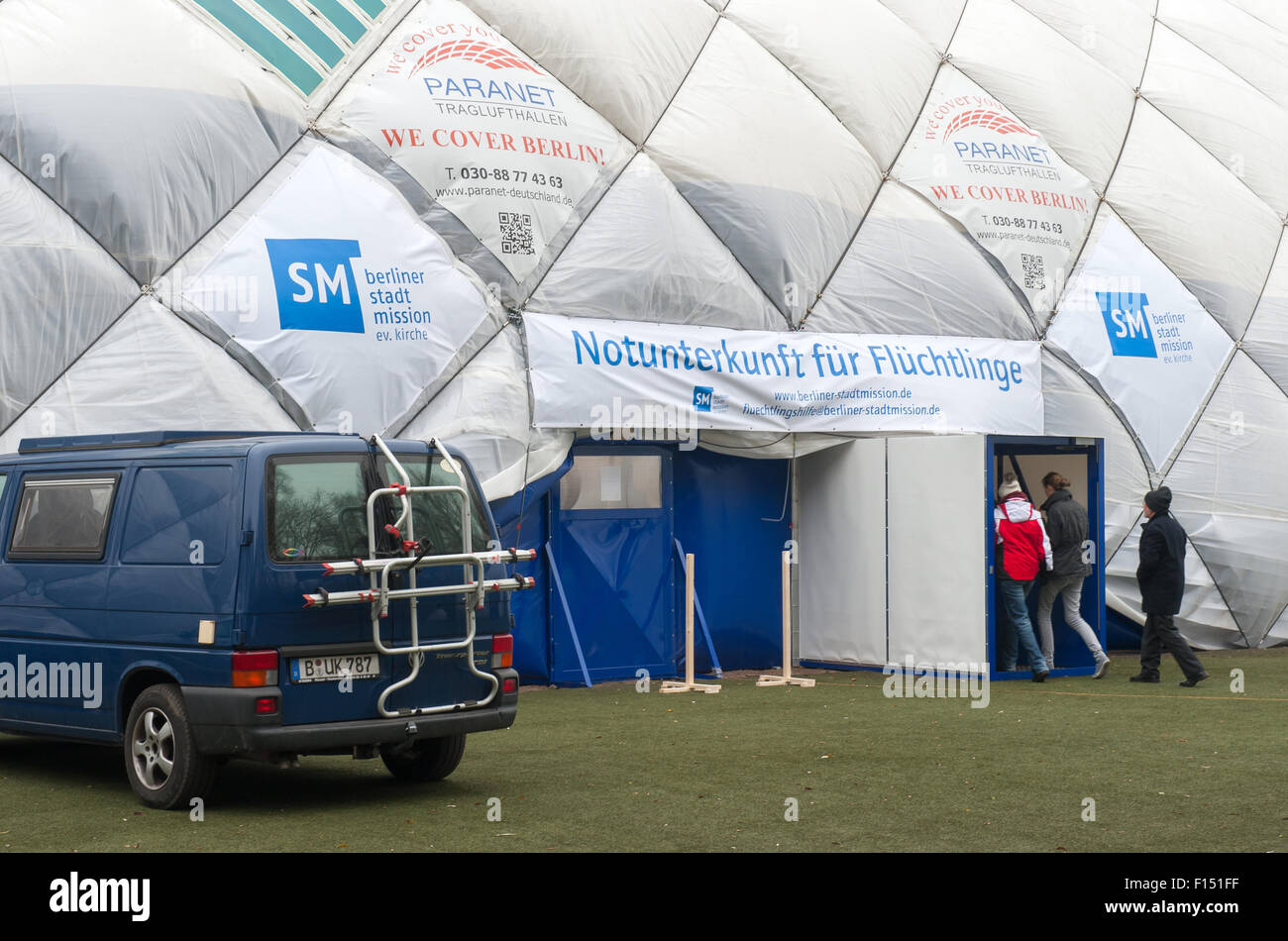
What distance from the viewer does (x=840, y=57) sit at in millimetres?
15898

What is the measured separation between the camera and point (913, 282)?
15.6 metres

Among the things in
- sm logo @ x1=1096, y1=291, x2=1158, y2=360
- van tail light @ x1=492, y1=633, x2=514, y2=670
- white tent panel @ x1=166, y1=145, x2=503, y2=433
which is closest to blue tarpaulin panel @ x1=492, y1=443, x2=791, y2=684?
white tent panel @ x1=166, y1=145, x2=503, y2=433

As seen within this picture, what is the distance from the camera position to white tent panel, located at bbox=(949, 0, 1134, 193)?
1673cm

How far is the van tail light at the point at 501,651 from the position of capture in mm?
8070

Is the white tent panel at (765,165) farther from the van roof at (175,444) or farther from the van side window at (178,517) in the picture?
the van side window at (178,517)

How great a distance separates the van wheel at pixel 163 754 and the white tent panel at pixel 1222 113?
46.2 ft

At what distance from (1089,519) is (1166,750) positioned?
5.67 meters

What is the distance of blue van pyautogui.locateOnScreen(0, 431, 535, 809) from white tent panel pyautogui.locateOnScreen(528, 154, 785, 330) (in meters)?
5.96

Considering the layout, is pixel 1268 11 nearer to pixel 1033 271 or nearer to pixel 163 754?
pixel 1033 271

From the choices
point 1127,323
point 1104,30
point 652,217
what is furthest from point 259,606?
point 1104,30

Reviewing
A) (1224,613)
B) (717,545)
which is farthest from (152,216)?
(1224,613)

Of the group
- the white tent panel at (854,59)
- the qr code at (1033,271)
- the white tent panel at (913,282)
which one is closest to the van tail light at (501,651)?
the white tent panel at (913,282)

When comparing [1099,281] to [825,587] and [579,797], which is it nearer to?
[825,587]

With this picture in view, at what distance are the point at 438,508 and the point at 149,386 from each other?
Answer: 209 inches
